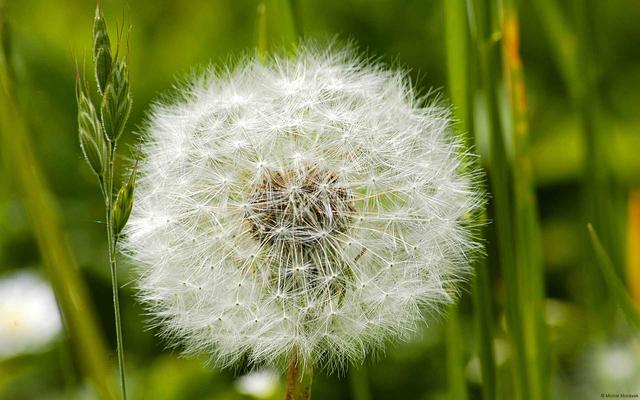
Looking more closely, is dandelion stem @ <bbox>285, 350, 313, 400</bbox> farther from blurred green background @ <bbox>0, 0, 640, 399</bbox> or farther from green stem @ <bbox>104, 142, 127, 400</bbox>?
blurred green background @ <bbox>0, 0, 640, 399</bbox>

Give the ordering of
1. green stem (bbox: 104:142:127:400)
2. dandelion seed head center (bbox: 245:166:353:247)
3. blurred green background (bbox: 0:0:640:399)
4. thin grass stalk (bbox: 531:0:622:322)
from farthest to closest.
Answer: blurred green background (bbox: 0:0:640:399), thin grass stalk (bbox: 531:0:622:322), dandelion seed head center (bbox: 245:166:353:247), green stem (bbox: 104:142:127:400)

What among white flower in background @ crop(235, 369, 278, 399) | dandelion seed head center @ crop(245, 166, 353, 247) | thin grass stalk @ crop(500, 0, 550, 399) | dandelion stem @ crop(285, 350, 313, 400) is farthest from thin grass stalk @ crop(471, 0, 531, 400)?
white flower in background @ crop(235, 369, 278, 399)

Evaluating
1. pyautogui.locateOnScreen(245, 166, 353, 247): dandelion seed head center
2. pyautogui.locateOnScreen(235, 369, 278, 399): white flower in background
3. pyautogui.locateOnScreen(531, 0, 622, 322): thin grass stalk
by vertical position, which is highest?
pyautogui.locateOnScreen(531, 0, 622, 322): thin grass stalk

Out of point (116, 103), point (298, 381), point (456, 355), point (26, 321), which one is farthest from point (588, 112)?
point (26, 321)

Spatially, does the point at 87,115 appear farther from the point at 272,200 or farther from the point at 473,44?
the point at 473,44

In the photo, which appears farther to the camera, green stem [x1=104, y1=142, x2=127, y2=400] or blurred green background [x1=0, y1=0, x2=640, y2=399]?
blurred green background [x1=0, y1=0, x2=640, y2=399]

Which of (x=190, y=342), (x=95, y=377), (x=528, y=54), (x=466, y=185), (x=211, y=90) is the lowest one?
(x=95, y=377)

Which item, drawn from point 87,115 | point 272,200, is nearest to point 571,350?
point 272,200

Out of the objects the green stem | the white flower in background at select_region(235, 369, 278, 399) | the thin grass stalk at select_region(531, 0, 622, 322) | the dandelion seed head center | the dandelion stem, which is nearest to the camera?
the green stem

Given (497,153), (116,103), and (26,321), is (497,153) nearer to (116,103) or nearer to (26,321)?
(116,103)
